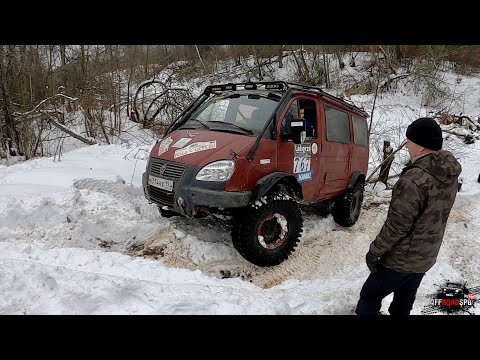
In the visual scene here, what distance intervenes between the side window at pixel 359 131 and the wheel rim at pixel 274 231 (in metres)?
2.65

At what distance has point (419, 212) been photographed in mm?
2449

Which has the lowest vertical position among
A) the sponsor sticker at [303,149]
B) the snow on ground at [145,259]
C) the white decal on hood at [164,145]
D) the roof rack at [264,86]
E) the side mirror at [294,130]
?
the snow on ground at [145,259]

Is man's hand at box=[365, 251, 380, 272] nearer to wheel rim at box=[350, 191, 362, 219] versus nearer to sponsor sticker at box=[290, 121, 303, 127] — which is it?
sponsor sticker at box=[290, 121, 303, 127]

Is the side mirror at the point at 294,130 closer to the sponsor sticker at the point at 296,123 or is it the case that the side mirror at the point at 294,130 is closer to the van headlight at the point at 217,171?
the sponsor sticker at the point at 296,123

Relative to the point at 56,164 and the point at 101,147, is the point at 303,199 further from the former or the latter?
the point at 101,147

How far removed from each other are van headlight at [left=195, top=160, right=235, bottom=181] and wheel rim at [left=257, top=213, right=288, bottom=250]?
79 cm

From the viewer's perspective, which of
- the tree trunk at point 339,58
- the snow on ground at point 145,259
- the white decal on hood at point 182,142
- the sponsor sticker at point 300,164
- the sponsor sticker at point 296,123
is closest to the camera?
the snow on ground at point 145,259

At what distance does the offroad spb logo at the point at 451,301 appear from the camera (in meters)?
3.43

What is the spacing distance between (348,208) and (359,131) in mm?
1549

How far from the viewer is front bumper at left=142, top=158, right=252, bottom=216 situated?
3.73 m

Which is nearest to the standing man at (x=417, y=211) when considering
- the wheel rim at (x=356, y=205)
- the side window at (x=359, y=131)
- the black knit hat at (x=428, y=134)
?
the black knit hat at (x=428, y=134)

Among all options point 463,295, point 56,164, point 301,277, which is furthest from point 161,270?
point 56,164

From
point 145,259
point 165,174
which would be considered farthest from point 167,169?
point 145,259

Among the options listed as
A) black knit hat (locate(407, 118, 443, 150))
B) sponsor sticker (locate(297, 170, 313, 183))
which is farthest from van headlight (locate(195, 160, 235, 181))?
black knit hat (locate(407, 118, 443, 150))
